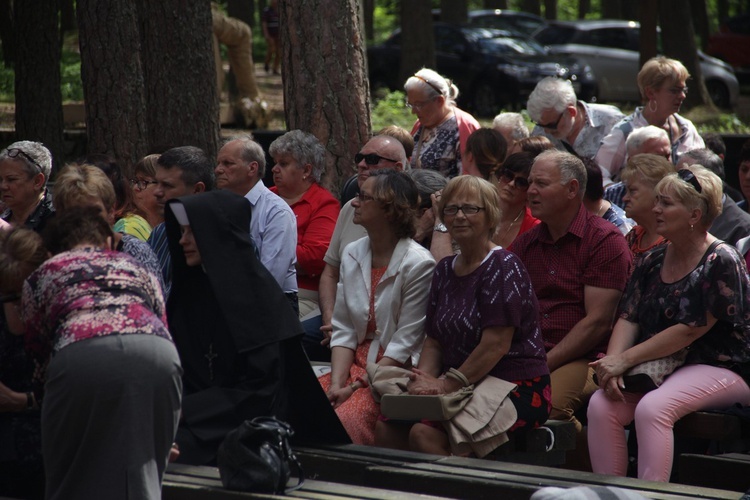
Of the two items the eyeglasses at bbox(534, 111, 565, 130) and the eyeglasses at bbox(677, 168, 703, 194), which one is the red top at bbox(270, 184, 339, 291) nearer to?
the eyeglasses at bbox(534, 111, 565, 130)

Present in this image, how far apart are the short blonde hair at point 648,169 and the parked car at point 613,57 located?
55.6ft

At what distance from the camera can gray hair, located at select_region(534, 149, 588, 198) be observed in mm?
5785

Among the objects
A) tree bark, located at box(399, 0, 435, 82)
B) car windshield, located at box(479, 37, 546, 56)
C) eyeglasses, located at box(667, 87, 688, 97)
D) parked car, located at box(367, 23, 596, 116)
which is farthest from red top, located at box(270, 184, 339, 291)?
car windshield, located at box(479, 37, 546, 56)

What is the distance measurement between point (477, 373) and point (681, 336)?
973mm

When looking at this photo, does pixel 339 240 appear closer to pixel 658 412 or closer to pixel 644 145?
pixel 644 145

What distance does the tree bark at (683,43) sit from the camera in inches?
792

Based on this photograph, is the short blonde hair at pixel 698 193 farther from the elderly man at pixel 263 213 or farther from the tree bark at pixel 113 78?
the tree bark at pixel 113 78

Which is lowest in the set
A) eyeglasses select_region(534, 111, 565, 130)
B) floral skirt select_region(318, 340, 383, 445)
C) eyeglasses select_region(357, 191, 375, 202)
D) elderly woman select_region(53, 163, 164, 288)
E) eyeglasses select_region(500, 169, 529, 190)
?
floral skirt select_region(318, 340, 383, 445)

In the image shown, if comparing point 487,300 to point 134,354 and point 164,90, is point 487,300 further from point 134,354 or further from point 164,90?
point 164,90

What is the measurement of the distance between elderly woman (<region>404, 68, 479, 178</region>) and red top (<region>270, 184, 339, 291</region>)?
1.09 meters

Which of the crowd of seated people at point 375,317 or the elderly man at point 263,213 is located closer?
the crowd of seated people at point 375,317

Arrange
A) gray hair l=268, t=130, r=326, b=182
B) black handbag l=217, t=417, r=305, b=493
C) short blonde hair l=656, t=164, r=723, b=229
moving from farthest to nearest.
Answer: gray hair l=268, t=130, r=326, b=182 → short blonde hair l=656, t=164, r=723, b=229 → black handbag l=217, t=417, r=305, b=493

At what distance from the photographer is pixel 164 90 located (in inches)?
405

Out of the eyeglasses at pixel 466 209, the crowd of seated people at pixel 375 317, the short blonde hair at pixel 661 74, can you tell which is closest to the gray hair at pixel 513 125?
the short blonde hair at pixel 661 74
